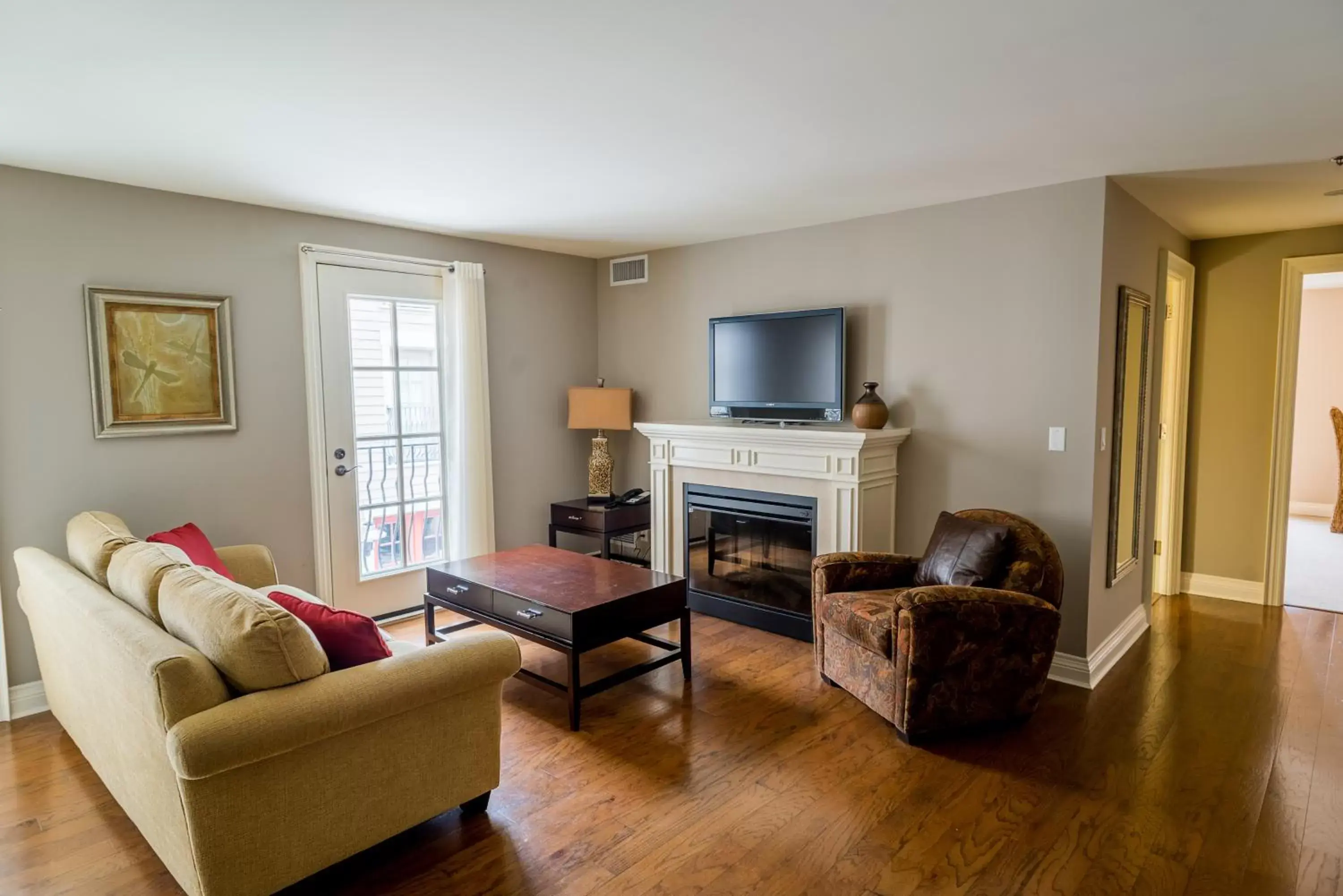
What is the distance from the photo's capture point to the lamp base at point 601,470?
5180mm

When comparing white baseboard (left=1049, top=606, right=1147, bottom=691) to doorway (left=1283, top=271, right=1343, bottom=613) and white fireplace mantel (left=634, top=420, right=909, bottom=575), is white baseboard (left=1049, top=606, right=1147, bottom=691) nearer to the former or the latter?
white fireplace mantel (left=634, top=420, right=909, bottom=575)

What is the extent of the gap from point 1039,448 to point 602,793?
2.52m

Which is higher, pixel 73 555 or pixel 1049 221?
pixel 1049 221

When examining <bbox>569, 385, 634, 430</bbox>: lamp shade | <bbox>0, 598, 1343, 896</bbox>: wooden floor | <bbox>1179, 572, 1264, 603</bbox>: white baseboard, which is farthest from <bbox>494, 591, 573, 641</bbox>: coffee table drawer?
<bbox>1179, 572, 1264, 603</bbox>: white baseboard

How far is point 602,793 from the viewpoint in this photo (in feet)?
8.43

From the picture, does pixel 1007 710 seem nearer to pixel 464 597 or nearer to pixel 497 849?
pixel 497 849

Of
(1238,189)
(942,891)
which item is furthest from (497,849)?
(1238,189)

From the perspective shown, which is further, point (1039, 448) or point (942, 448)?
point (942, 448)

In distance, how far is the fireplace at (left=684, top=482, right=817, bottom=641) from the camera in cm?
412

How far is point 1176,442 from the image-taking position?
4.84 meters

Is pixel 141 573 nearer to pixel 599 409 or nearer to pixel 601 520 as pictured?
pixel 601 520

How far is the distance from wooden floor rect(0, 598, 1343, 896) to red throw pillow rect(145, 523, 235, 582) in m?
0.81

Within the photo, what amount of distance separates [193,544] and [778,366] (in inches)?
120

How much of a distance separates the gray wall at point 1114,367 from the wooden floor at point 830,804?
45 cm
